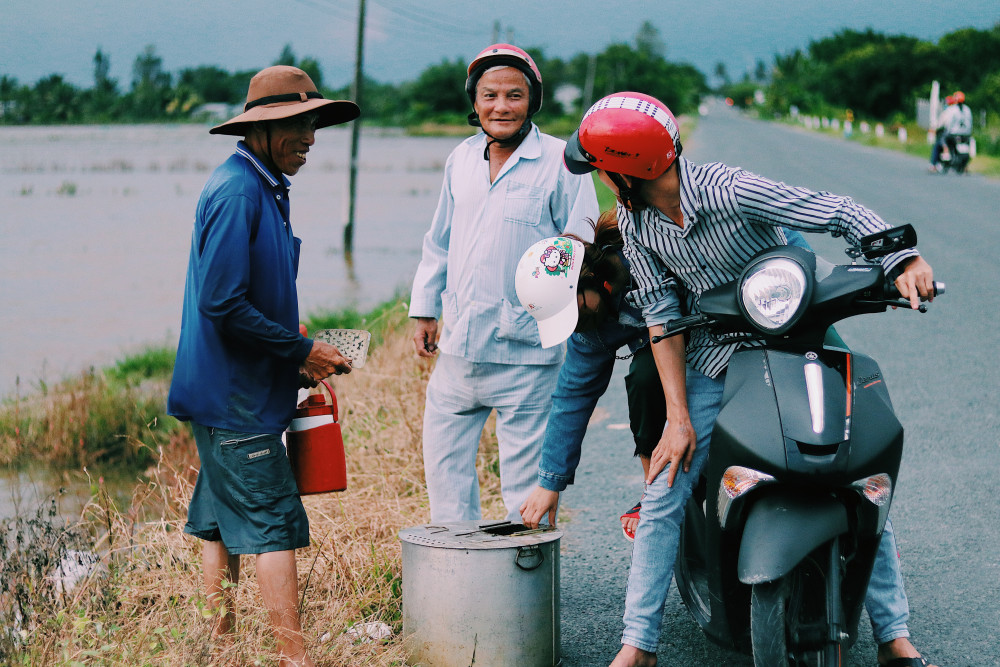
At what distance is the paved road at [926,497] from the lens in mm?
3580

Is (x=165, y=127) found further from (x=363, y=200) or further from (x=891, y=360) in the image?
(x=891, y=360)

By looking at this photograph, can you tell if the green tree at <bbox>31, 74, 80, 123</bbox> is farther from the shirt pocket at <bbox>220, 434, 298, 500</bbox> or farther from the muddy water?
the shirt pocket at <bbox>220, 434, 298, 500</bbox>

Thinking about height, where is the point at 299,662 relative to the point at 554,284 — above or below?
below

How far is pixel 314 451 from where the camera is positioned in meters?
3.49

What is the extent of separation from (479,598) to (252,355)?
1047 millimetres

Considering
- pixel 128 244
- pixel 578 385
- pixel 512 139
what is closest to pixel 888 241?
pixel 578 385

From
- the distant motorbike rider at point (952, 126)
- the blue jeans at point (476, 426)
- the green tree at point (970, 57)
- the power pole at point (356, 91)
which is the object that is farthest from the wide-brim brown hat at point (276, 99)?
the green tree at point (970, 57)

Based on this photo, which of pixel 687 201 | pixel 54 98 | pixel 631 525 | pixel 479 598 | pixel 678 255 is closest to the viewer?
pixel 687 201

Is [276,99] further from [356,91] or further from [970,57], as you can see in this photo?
[970,57]

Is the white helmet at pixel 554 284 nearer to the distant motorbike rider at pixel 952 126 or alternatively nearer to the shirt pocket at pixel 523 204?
the shirt pocket at pixel 523 204

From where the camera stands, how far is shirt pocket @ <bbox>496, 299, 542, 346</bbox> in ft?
12.5

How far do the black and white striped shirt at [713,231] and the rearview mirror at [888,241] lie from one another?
0.15 ft

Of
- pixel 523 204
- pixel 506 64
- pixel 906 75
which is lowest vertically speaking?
pixel 523 204

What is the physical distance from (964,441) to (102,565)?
14.8 feet
